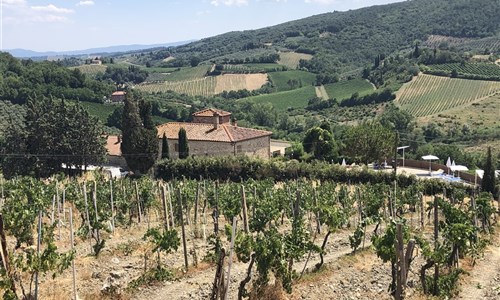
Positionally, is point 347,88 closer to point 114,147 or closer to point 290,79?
point 290,79

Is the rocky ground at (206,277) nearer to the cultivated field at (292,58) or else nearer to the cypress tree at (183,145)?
the cypress tree at (183,145)

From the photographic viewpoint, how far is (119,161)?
162 feet

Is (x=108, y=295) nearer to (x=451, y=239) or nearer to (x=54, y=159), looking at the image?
(x=451, y=239)

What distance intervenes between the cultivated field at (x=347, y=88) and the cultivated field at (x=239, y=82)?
2113 centimetres

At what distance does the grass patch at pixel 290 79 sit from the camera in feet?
467

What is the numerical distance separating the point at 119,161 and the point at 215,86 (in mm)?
95935

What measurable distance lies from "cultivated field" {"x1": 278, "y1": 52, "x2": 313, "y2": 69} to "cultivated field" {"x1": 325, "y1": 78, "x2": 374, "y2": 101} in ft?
147

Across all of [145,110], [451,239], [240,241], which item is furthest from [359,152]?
[240,241]

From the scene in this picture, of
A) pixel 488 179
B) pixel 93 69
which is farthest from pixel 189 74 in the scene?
pixel 488 179

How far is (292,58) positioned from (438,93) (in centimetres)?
9539

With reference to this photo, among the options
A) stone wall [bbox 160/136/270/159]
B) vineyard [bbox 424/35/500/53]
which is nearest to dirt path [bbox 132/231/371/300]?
stone wall [bbox 160/136/270/159]

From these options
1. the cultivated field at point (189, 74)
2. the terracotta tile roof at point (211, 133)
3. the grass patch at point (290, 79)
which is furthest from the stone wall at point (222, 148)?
the cultivated field at point (189, 74)

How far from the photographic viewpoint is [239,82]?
144500mm

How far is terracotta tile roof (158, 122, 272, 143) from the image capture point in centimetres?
4447
